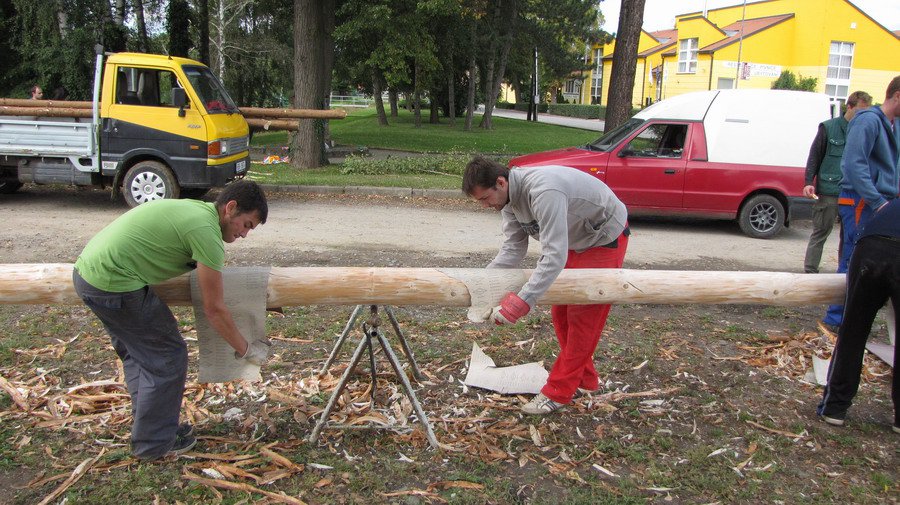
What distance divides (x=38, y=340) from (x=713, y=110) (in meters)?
9.06

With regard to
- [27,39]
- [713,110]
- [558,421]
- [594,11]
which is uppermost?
[594,11]

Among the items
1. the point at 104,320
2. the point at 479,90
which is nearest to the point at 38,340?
the point at 104,320

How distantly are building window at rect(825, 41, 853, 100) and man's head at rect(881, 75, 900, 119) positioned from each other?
4475 centimetres

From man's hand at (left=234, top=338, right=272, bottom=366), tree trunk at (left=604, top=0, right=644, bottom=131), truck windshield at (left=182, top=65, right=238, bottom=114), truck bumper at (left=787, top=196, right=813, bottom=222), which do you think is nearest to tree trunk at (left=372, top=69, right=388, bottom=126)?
tree trunk at (left=604, top=0, right=644, bottom=131)

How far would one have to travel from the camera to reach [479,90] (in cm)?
4909

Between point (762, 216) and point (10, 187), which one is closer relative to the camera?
point (762, 216)

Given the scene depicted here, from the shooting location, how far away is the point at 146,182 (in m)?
10.3

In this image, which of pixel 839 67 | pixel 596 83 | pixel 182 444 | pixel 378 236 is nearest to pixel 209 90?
pixel 378 236

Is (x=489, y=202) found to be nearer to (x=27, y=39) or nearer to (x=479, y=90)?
(x=27, y=39)

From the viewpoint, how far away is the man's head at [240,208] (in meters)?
3.26

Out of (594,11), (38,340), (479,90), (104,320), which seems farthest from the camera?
(479,90)

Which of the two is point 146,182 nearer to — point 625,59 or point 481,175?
point 481,175

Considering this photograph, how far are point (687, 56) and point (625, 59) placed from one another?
37809mm

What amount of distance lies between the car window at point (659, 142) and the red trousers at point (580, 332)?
6296mm
